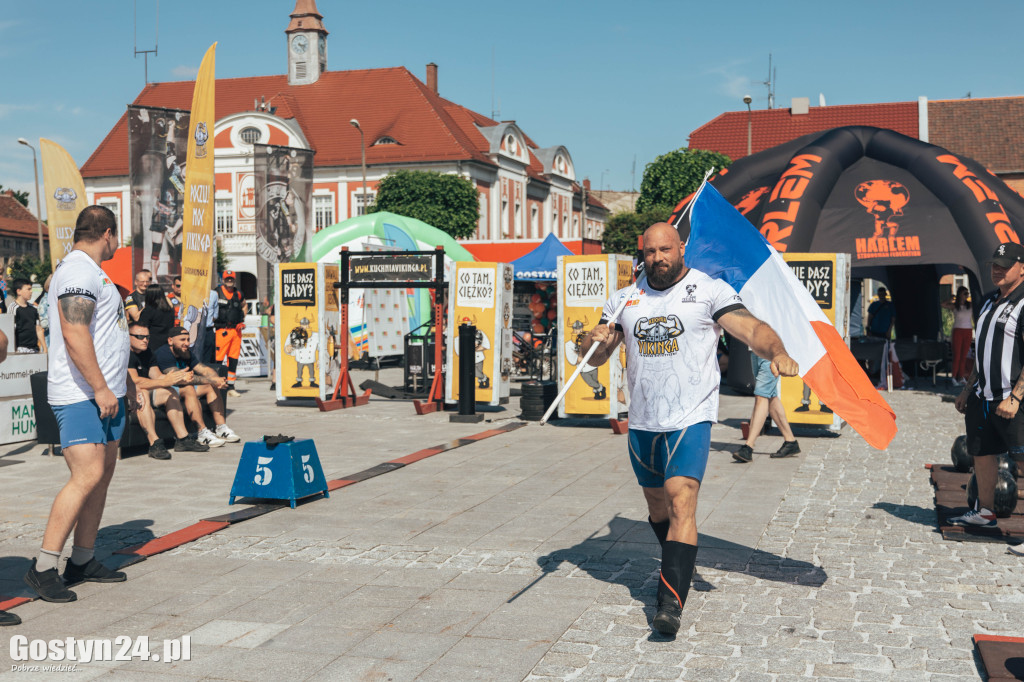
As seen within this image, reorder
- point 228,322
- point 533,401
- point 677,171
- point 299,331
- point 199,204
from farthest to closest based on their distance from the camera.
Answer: point 677,171 → point 228,322 → point 299,331 → point 533,401 → point 199,204

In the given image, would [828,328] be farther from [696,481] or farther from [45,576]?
[45,576]

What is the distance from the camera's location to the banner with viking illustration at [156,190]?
15008 millimetres

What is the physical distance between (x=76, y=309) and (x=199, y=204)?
8.25 metres

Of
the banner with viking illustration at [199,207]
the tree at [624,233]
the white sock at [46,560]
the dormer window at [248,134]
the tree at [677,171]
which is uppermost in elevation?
the dormer window at [248,134]

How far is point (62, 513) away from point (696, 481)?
3345 millimetres

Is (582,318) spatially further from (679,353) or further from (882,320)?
(882,320)

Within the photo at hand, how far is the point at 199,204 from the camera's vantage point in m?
13.2

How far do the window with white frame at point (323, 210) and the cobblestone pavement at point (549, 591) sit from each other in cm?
4920

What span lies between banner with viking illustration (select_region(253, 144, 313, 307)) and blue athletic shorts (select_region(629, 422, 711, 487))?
15.5 metres

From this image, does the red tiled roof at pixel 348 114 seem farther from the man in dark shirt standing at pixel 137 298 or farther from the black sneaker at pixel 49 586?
the black sneaker at pixel 49 586

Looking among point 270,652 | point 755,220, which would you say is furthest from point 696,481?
point 755,220

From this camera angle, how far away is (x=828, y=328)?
19.5 feet

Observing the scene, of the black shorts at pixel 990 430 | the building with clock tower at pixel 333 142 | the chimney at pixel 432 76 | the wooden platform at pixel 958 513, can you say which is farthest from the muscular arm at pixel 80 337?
the chimney at pixel 432 76

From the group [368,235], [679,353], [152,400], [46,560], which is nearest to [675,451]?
[679,353]
